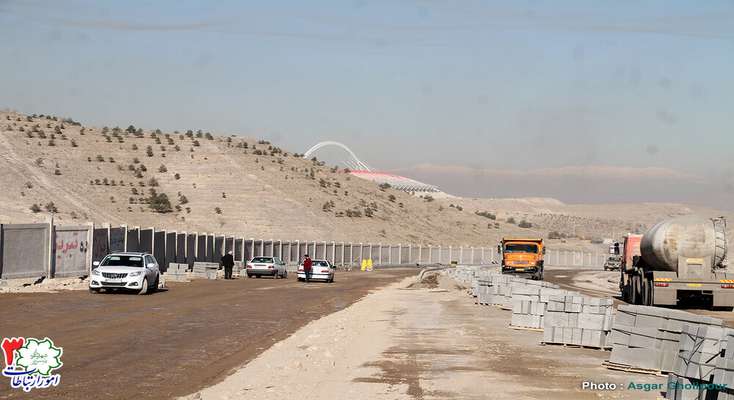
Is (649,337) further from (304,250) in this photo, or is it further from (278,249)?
(304,250)

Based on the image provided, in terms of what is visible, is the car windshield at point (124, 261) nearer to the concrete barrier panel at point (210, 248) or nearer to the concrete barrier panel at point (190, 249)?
the concrete barrier panel at point (190, 249)

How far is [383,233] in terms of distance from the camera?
438 feet

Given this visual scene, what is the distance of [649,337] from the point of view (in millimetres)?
19219

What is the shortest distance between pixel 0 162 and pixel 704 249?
279 ft

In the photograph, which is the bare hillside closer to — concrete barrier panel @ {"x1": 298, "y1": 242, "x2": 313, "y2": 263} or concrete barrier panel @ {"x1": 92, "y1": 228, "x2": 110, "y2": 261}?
concrete barrier panel @ {"x1": 298, "y1": 242, "x2": 313, "y2": 263}

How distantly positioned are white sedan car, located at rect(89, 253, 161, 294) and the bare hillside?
5269cm

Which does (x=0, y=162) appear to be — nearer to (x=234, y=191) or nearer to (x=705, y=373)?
(x=234, y=191)

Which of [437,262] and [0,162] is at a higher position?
[0,162]

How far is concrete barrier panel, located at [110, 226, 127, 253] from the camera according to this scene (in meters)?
56.3

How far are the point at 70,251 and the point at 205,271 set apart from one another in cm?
1507

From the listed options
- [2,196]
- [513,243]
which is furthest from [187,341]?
[2,196]

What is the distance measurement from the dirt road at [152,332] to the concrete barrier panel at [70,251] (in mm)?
7547

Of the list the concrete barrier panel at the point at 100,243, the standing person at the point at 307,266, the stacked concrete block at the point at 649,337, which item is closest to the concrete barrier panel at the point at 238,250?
the standing person at the point at 307,266

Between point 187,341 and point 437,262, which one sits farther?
point 437,262
